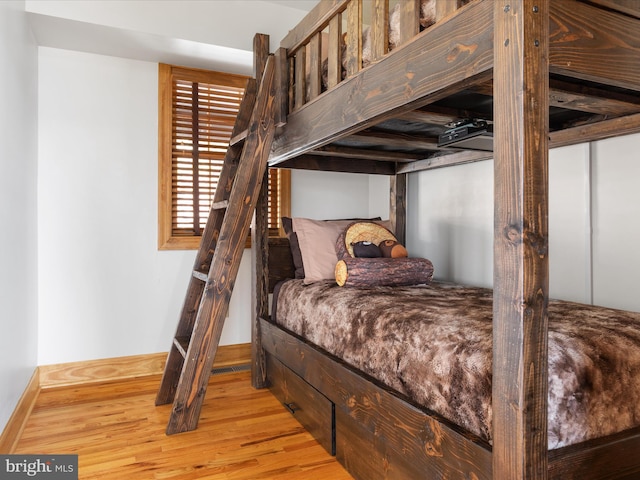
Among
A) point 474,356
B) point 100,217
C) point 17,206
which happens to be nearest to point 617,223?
point 474,356

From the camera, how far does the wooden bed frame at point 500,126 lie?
0.84 metres

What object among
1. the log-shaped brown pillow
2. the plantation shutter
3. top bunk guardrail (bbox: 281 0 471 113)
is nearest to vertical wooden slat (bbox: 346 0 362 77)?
top bunk guardrail (bbox: 281 0 471 113)

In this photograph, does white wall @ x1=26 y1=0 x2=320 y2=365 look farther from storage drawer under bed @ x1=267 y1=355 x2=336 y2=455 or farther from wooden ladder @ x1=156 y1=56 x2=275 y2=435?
storage drawer under bed @ x1=267 y1=355 x2=336 y2=455

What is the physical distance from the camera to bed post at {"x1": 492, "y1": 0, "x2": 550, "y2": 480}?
83cm

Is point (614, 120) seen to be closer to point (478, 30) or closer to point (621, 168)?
point (621, 168)

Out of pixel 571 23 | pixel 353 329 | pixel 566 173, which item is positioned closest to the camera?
pixel 571 23

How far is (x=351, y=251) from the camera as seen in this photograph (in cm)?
243

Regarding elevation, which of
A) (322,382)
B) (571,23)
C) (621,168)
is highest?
(571,23)

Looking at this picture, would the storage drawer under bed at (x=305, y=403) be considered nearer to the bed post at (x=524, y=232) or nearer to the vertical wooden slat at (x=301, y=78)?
the bed post at (x=524, y=232)

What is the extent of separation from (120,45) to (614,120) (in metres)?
2.74

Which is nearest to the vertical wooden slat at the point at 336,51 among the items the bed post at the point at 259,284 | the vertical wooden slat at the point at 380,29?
the vertical wooden slat at the point at 380,29

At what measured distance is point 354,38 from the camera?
1.50 metres

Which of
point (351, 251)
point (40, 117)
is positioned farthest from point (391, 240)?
point (40, 117)

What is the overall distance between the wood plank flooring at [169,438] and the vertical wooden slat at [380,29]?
156cm
